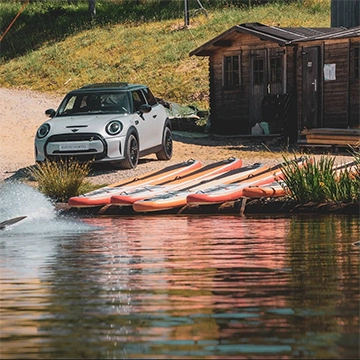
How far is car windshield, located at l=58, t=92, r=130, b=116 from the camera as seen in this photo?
23.2 m

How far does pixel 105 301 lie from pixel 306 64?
→ 2244cm

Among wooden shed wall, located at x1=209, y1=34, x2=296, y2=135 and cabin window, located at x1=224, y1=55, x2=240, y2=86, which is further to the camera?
cabin window, located at x1=224, y1=55, x2=240, y2=86

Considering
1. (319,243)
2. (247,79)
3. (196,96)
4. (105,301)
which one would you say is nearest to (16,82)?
(196,96)

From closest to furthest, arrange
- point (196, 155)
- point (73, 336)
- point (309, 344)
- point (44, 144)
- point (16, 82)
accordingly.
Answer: point (309, 344) → point (73, 336) → point (44, 144) → point (196, 155) → point (16, 82)

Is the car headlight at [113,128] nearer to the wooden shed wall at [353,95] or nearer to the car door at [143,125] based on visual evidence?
the car door at [143,125]

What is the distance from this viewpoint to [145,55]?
50.6 m

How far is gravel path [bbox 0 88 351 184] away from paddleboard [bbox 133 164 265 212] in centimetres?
308

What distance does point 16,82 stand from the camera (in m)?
50.0

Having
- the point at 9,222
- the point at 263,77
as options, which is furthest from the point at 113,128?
the point at 263,77

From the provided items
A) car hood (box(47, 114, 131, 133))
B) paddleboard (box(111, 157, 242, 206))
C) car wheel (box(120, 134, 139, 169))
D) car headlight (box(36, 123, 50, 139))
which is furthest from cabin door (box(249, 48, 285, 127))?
paddleboard (box(111, 157, 242, 206))

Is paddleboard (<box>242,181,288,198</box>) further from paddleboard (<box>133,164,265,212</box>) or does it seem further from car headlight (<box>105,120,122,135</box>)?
car headlight (<box>105,120,122,135</box>)

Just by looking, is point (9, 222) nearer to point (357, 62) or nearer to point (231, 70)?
point (357, 62)

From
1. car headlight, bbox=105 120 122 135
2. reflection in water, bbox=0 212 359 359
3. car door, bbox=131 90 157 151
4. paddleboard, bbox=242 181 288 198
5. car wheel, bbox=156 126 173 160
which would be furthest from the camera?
car wheel, bbox=156 126 173 160

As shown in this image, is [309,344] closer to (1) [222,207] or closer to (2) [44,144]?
(1) [222,207]
